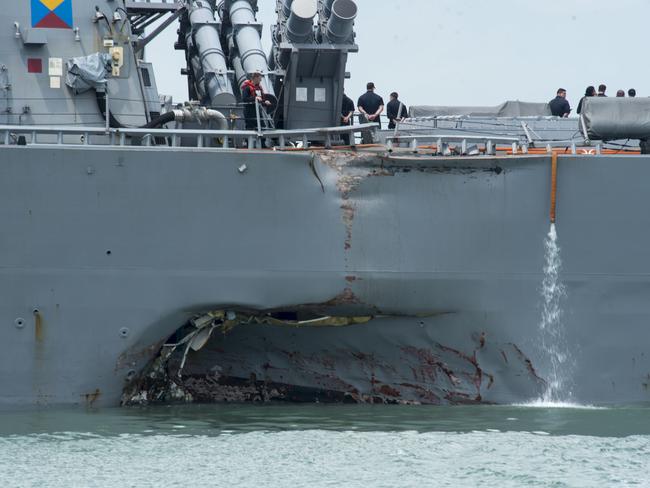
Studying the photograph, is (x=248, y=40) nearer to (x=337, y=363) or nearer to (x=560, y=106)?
(x=560, y=106)

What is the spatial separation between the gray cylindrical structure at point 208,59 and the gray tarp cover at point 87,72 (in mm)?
3195

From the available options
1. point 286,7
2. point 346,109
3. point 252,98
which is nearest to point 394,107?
point 346,109

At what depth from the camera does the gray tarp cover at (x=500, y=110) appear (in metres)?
17.6

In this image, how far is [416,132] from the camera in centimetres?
1550

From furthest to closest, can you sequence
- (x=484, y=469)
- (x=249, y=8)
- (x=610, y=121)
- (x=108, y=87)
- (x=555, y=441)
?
1. (x=249, y=8)
2. (x=108, y=87)
3. (x=610, y=121)
4. (x=555, y=441)
5. (x=484, y=469)

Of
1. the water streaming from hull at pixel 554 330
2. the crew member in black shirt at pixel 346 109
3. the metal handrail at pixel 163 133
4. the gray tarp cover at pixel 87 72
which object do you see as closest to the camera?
the metal handrail at pixel 163 133

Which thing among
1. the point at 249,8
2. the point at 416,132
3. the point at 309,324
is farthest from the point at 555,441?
the point at 249,8

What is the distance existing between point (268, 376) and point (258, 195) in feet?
7.14

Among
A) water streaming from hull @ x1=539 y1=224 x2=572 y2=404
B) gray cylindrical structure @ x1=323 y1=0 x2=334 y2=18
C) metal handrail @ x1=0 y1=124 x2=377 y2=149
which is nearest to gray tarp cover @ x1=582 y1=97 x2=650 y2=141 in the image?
water streaming from hull @ x1=539 y1=224 x2=572 y2=404

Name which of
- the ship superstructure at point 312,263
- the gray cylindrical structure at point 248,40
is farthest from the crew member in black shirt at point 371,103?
the ship superstructure at point 312,263

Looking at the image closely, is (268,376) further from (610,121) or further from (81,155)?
(610,121)

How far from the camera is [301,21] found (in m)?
15.5

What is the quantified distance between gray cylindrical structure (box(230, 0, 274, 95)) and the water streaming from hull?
5634 millimetres

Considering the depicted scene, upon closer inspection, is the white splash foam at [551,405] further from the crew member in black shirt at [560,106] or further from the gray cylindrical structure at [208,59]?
the gray cylindrical structure at [208,59]
